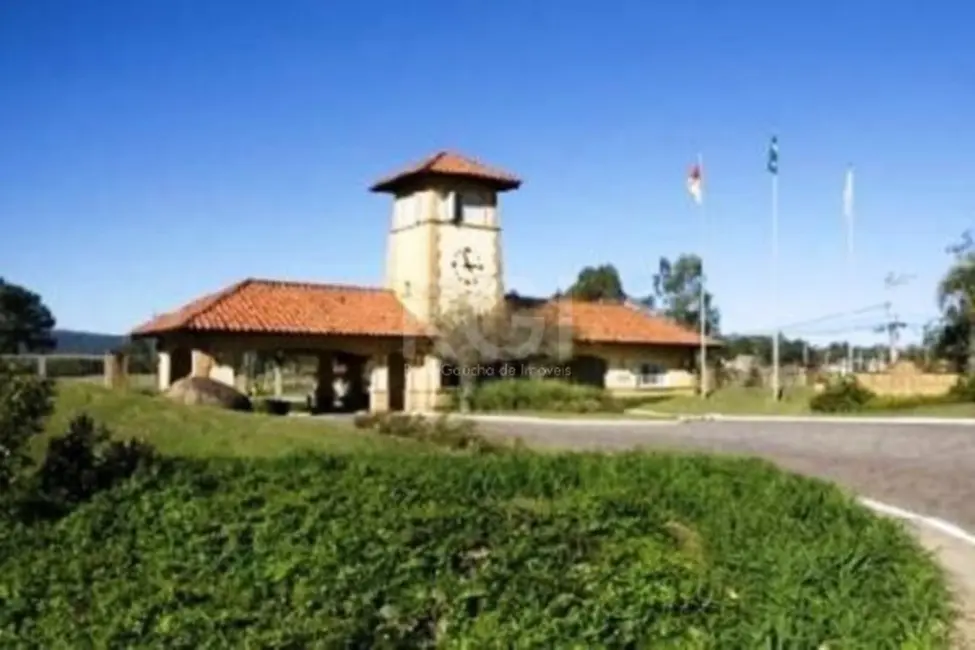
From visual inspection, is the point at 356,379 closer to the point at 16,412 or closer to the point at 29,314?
the point at 16,412

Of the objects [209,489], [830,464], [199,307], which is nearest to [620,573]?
[209,489]

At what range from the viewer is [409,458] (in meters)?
11.8

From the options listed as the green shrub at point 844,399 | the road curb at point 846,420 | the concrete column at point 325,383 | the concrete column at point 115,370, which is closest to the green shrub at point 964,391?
Result: the green shrub at point 844,399

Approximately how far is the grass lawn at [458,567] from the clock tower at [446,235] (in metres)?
28.3

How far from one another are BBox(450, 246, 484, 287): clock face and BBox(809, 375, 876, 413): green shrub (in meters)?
12.9

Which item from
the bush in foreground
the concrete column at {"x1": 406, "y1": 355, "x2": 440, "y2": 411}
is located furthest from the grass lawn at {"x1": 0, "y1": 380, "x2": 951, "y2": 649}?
the concrete column at {"x1": 406, "y1": 355, "x2": 440, "y2": 411}

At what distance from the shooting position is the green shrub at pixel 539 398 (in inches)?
1366

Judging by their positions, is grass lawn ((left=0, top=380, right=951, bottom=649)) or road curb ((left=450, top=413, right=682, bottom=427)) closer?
grass lawn ((left=0, top=380, right=951, bottom=649))

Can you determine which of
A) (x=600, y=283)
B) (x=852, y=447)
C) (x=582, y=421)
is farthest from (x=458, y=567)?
(x=600, y=283)

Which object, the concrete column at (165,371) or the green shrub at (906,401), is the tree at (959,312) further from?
the concrete column at (165,371)

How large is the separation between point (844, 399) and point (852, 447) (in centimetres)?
1666

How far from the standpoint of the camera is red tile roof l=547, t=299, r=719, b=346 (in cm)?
4209

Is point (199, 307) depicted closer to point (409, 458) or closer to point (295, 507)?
point (409, 458)

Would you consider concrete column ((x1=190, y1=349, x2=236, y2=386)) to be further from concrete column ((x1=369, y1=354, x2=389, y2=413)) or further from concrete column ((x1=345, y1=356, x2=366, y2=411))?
concrete column ((x1=345, y1=356, x2=366, y2=411))
